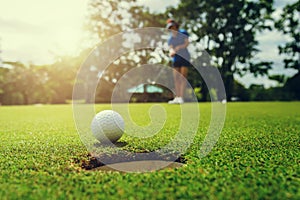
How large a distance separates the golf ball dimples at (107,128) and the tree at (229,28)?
25633 mm

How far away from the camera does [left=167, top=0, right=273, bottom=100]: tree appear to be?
2773 centimetres

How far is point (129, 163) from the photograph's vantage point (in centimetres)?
229

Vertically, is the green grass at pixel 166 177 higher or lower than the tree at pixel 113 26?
lower

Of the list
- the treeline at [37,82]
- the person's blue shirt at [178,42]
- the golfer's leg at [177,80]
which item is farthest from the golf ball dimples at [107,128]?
the treeline at [37,82]

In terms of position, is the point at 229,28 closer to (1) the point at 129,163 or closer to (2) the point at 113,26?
(2) the point at 113,26

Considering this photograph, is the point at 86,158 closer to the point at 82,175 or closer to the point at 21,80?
the point at 82,175

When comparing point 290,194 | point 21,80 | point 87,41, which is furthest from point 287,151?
point 21,80

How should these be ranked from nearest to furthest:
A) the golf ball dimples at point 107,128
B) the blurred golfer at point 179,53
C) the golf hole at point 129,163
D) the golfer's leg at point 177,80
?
the golf hole at point 129,163 → the golf ball dimples at point 107,128 → the blurred golfer at point 179,53 → the golfer's leg at point 177,80

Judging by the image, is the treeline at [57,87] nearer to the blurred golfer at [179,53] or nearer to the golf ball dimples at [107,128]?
the blurred golfer at [179,53]

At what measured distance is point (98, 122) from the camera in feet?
9.73

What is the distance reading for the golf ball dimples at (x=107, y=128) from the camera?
114 inches

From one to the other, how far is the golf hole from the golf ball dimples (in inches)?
19.9

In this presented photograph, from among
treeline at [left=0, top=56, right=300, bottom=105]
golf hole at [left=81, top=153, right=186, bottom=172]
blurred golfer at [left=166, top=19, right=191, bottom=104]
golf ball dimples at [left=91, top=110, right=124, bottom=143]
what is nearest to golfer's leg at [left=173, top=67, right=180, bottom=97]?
blurred golfer at [left=166, top=19, right=191, bottom=104]

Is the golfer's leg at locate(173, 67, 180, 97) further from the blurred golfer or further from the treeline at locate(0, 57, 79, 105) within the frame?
the treeline at locate(0, 57, 79, 105)
